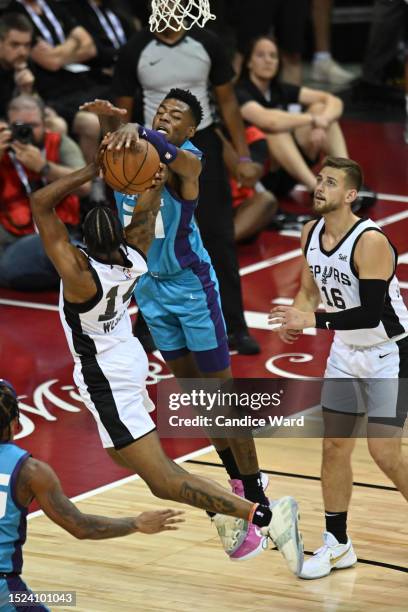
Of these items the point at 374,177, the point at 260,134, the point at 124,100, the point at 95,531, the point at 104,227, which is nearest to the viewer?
the point at 95,531

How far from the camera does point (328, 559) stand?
6332 millimetres

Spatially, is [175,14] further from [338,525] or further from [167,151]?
[338,525]

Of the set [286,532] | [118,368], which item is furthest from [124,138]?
[286,532]

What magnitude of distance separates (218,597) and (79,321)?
4.40ft

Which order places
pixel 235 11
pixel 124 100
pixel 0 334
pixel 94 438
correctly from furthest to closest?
1. pixel 235 11
2. pixel 0 334
3. pixel 124 100
4. pixel 94 438

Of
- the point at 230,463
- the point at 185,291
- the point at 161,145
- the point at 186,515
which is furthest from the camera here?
the point at 186,515

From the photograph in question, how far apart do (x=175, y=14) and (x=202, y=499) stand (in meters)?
3.81

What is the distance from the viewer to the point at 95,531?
5203 mm

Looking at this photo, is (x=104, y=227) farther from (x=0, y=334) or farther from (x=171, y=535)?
(x=0, y=334)

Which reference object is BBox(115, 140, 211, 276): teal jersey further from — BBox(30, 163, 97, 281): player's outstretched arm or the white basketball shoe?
the white basketball shoe

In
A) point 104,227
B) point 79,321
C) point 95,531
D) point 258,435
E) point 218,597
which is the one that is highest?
point 104,227

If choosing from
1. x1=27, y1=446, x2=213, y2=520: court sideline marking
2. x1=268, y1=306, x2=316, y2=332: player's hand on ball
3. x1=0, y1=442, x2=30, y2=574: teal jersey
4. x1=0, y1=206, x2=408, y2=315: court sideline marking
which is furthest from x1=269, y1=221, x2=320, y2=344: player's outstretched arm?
x1=0, y1=206, x2=408, y2=315: court sideline marking

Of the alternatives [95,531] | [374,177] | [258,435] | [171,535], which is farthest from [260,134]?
[95,531]

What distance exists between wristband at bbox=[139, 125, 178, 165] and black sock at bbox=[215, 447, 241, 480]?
1561 millimetres
